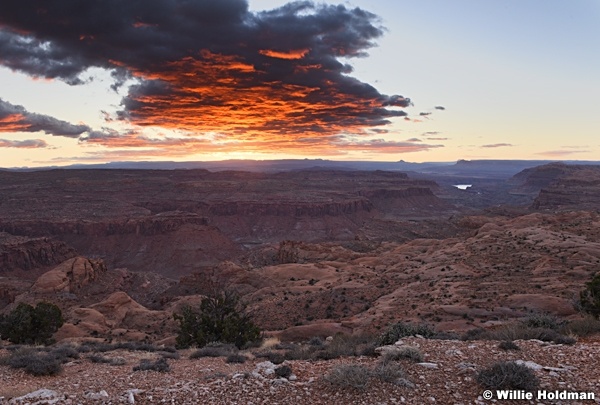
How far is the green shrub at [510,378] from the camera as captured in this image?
7277 millimetres

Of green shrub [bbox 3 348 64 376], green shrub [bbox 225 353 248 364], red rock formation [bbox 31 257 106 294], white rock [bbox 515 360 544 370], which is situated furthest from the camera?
red rock formation [bbox 31 257 106 294]

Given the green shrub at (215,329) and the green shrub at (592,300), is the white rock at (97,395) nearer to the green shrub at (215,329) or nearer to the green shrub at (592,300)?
the green shrub at (215,329)

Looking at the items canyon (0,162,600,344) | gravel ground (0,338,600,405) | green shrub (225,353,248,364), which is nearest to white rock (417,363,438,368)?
gravel ground (0,338,600,405)

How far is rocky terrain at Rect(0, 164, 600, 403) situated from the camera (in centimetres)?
860

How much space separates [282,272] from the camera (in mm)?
45219

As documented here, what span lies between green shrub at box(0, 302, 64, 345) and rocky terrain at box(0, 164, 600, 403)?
213cm

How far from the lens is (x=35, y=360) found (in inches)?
405

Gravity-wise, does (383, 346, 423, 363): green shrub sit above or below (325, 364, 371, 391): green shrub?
below

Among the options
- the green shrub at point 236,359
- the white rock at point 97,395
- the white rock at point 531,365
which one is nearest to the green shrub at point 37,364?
the white rock at point 97,395

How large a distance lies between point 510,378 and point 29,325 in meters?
25.5

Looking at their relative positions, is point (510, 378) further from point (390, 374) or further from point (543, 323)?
point (543, 323)

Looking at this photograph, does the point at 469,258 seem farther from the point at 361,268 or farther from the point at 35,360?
the point at 35,360

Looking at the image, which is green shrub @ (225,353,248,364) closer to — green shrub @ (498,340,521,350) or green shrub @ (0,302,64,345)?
green shrub @ (498,340,521,350)

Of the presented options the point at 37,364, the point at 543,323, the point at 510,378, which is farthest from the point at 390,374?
the point at 37,364
